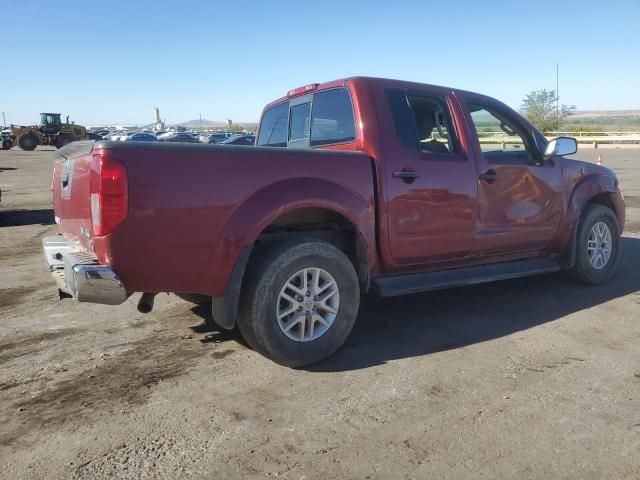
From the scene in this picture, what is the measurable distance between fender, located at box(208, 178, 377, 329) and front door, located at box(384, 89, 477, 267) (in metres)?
0.62

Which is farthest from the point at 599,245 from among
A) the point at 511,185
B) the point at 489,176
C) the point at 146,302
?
the point at 146,302

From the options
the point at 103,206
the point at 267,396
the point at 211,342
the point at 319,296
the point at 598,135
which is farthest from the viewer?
the point at 598,135

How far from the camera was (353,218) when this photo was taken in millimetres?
4031

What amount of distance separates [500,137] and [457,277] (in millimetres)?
1607

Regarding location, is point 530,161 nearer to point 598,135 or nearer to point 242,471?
point 242,471

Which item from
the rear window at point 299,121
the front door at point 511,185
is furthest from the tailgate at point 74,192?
the front door at point 511,185

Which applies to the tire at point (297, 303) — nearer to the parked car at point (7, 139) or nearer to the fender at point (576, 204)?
the fender at point (576, 204)

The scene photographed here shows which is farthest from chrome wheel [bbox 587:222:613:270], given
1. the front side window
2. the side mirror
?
the front side window

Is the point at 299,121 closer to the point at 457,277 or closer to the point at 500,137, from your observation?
the point at 500,137

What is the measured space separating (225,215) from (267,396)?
1.12 metres

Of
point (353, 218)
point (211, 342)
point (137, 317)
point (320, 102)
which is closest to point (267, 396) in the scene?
point (211, 342)

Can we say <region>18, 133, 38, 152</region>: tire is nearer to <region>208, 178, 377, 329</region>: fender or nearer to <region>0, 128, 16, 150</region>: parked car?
<region>0, 128, 16, 150</region>: parked car

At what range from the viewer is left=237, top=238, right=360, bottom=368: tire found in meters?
3.68

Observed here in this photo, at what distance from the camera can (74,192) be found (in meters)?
3.76
